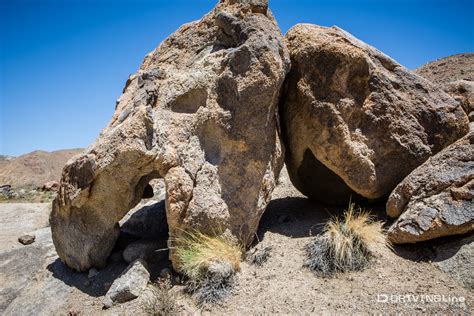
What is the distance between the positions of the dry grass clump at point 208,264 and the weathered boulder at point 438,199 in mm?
2284

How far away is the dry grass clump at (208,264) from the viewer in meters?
4.31

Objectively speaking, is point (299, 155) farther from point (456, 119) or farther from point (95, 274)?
point (95, 274)

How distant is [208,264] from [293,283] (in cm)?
114

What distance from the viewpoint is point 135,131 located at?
480 centimetres

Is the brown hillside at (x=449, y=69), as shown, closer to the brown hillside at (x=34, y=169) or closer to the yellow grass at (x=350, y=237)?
the yellow grass at (x=350, y=237)

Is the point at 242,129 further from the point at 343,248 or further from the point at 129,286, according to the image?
the point at 129,286

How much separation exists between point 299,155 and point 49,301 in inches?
182

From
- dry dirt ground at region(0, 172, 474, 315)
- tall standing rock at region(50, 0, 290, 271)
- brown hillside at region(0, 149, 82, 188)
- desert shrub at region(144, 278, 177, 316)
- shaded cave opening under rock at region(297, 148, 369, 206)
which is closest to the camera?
dry dirt ground at region(0, 172, 474, 315)

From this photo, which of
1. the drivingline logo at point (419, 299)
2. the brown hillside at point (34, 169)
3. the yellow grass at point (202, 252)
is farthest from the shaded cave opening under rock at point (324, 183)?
the brown hillside at point (34, 169)

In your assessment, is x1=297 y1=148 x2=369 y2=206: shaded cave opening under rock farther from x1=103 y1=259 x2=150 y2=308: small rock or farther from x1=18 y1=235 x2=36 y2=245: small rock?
x1=18 y1=235 x2=36 y2=245: small rock

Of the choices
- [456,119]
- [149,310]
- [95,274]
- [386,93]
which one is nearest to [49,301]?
[95,274]

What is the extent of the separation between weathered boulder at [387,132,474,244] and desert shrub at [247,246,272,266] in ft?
5.71

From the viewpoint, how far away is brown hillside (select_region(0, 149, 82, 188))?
26516 mm

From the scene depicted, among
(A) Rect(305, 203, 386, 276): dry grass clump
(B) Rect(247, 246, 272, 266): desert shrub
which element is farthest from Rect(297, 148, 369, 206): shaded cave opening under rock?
(B) Rect(247, 246, 272, 266): desert shrub
